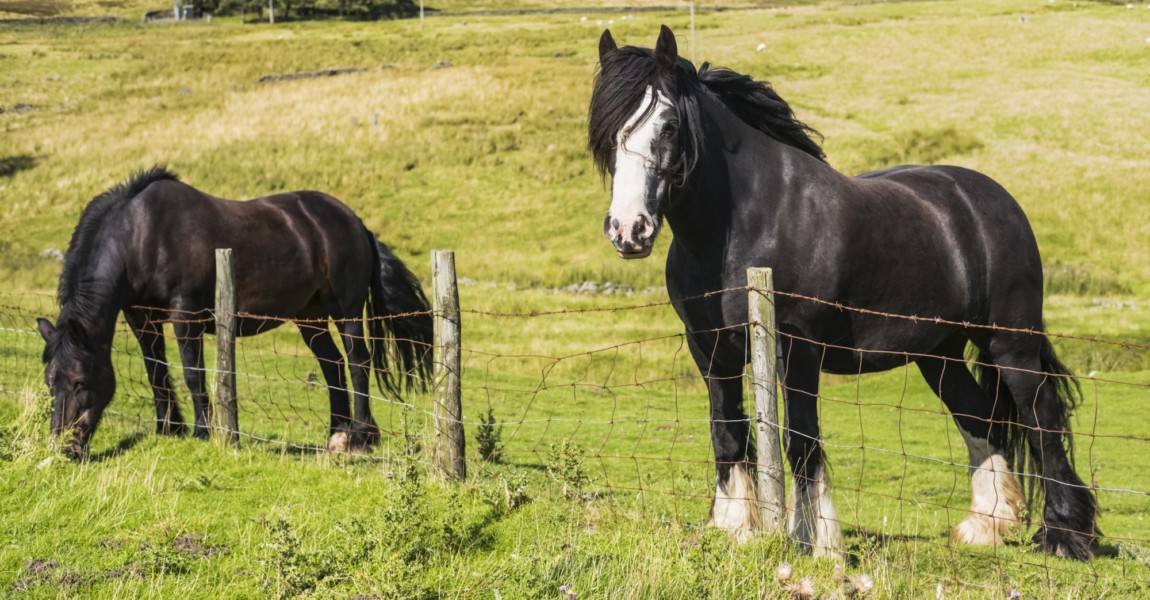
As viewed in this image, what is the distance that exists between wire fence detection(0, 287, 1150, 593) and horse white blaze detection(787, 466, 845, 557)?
153 mm

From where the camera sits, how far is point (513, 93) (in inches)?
1593

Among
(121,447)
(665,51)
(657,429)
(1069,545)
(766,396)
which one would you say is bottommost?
(657,429)

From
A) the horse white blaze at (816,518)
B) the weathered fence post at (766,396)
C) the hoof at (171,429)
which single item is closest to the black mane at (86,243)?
the hoof at (171,429)

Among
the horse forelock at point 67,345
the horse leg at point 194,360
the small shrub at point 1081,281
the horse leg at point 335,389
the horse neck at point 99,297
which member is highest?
the horse neck at point 99,297

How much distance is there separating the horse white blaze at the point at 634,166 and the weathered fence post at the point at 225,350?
15.3 feet

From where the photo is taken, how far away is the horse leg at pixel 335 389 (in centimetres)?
938

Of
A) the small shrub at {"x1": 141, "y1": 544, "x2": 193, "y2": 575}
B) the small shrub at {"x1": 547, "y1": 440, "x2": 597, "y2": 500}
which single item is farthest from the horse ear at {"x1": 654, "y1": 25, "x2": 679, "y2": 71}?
the small shrub at {"x1": 141, "y1": 544, "x2": 193, "y2": 575}

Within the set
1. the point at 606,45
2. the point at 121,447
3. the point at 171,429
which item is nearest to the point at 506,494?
the point at 606,45

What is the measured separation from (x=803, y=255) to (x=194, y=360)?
5946mm

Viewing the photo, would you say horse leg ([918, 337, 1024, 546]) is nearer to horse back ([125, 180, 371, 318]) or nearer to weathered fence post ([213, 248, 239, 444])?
weathered fence post ([213, 248, 239, 444])

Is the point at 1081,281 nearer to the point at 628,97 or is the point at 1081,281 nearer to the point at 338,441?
the point at 338,441

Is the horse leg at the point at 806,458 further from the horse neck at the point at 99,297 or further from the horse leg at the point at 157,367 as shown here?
the horse leg at the point at 157,367

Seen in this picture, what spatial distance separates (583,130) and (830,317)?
30.1 meters

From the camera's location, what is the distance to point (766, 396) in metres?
4.83
